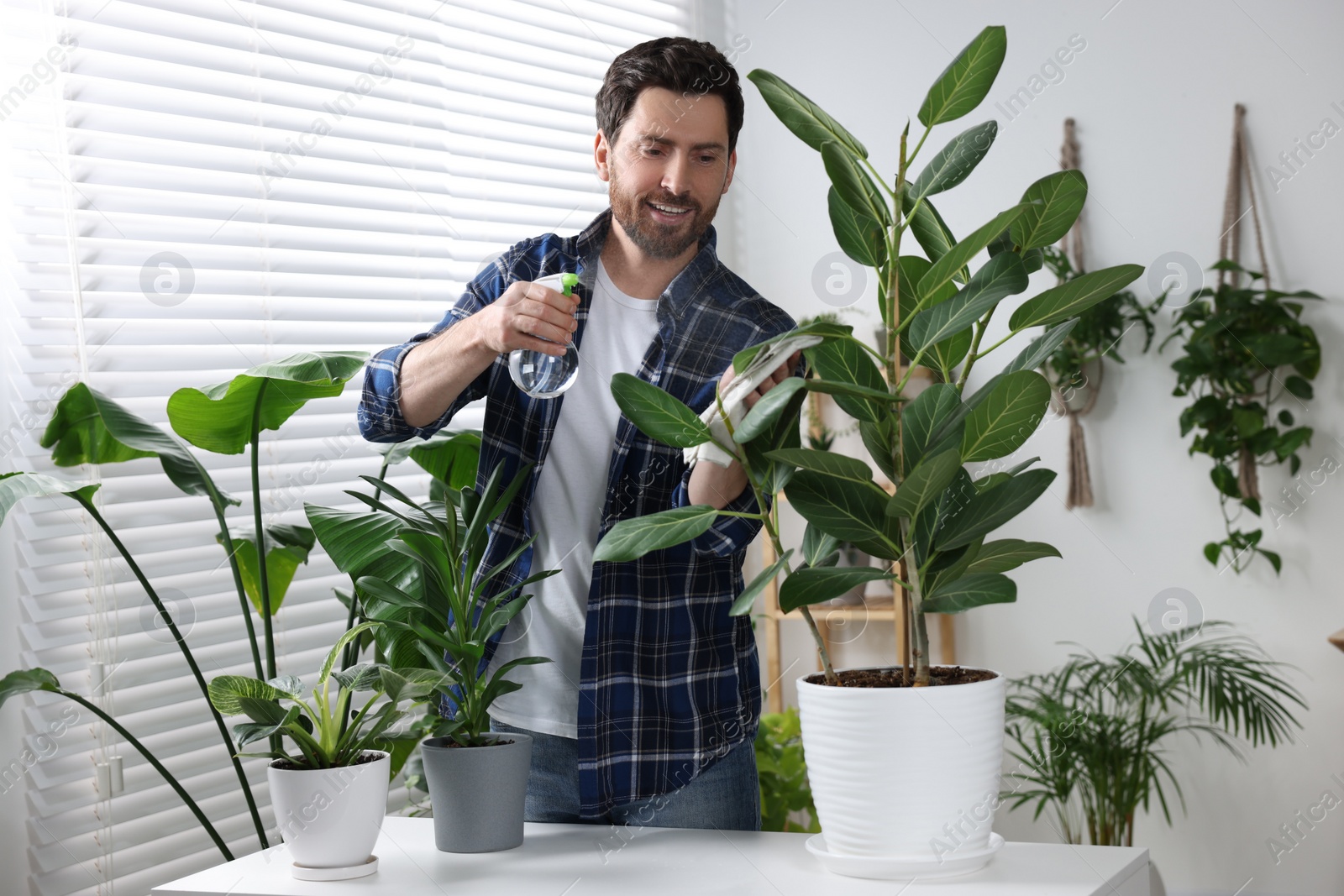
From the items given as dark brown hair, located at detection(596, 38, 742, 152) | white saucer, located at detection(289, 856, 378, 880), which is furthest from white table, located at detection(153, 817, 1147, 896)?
dark brown hair, located at detection(596, 38, 742, 152)

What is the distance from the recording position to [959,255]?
3.07 ft

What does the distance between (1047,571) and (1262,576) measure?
1.67 feet

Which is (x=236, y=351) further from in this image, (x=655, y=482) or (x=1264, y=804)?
(x=1264, y=804)

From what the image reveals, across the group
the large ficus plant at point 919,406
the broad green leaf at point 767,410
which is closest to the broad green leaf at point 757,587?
the large ficus plant at point 919,406

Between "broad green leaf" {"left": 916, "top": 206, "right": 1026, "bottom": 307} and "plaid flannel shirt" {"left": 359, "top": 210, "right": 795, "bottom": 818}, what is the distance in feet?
1.20

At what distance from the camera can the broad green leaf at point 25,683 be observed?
1.55m

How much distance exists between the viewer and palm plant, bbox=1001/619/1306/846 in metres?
2.61

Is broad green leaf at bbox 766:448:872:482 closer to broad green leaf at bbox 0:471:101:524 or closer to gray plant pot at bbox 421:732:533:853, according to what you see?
gray plant pot at bbox 421:732:533:853

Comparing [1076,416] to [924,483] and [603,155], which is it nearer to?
[603,155]

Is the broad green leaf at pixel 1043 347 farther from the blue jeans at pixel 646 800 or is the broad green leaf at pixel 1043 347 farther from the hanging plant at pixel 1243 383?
the hanging plant at pixel 1243 383

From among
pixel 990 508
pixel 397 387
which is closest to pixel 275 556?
pixel 397 387

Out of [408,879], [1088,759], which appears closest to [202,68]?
[408,879]

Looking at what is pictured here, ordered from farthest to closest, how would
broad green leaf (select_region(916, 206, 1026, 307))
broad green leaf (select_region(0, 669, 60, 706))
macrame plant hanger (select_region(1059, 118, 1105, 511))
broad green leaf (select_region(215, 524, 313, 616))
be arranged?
macrame plant hanger (select_region(1059, 118, 1105, 511))
broad green leaf (select_region(215, 524, 313, 616))
broad green leaf (select_region(0, 669, 60, 706))
broad green leaf (select_region(916, 206, 1026, 307))

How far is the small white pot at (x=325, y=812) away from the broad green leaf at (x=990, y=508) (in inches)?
22.6
